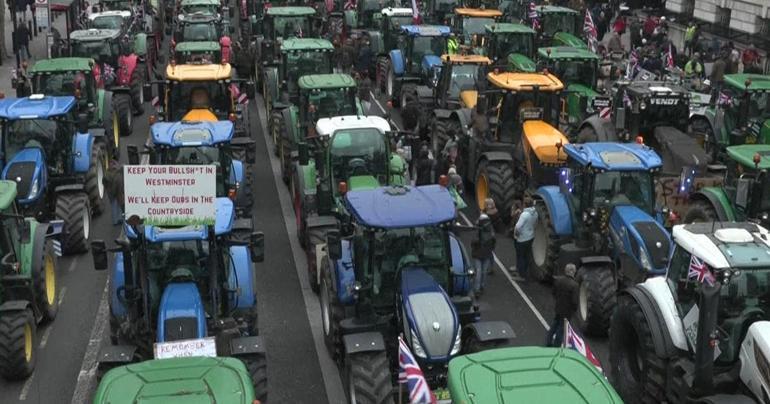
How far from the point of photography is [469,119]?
20.4m

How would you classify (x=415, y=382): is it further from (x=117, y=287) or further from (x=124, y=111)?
(x=124, y=111)

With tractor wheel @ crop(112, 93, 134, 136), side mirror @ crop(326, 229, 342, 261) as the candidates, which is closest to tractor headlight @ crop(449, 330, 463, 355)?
side mirror @ crop(326, 229, 342, 261)

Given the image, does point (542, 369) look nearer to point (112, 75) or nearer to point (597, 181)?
point (597, 181)

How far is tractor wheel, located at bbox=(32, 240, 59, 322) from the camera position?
14.0m

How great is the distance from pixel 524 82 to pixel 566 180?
399 centimetres

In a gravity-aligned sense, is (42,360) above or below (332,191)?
below

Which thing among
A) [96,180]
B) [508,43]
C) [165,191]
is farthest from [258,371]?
[508,43]

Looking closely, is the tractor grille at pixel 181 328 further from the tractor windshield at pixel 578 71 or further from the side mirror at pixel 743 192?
the tractor windshield at pixel 578 71

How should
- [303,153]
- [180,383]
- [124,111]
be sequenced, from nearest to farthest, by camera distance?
[180,383], [303,153], [124,111]

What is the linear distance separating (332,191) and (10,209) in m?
5.03

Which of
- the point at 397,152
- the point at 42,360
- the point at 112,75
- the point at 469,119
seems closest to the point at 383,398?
the point at 42,360

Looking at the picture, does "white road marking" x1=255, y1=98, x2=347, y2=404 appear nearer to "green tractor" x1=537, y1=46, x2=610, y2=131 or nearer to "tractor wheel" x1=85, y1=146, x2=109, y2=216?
"tractor wheel" x1=85, y1=146, x2=109, y2=216

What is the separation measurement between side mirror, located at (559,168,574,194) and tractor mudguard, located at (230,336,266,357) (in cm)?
638

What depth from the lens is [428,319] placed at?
36.1ft
